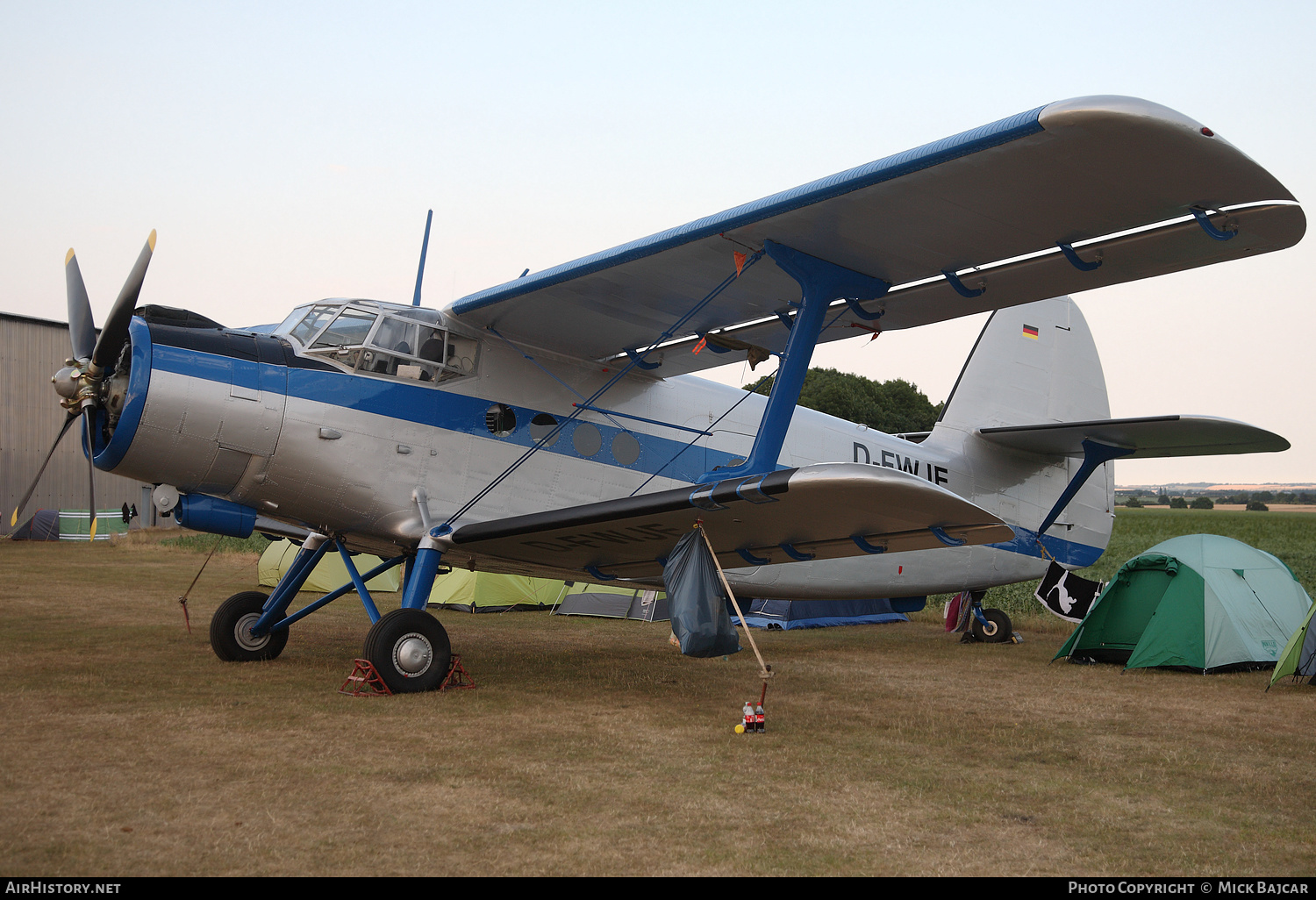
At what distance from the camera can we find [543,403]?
323 inches

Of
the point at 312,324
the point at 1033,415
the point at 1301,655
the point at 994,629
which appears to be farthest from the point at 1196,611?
the point at 312,324

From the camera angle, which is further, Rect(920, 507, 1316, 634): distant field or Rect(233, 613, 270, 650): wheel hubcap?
Rect(920, 507, 1316, 634): distant field

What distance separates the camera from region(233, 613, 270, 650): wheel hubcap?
335 inches

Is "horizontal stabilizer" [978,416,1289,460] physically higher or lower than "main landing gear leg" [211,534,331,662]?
higher

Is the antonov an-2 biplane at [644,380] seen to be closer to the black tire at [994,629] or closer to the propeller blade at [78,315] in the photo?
the propeller blade at [78,315]

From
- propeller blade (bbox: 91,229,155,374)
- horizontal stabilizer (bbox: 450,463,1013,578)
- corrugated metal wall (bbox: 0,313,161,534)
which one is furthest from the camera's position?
corrugated metal wall (bbox: 0,313,161,534)

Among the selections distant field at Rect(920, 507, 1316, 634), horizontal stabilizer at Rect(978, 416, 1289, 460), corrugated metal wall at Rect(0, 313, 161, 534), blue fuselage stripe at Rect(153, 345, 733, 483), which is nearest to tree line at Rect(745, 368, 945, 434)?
distant field at Rect(920, 507, 1316, 634)

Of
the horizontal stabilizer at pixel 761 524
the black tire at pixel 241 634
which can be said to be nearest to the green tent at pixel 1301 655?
the horizontal stabilizer at pixel 761 524

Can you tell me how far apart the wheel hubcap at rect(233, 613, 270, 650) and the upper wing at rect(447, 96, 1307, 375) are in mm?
3543

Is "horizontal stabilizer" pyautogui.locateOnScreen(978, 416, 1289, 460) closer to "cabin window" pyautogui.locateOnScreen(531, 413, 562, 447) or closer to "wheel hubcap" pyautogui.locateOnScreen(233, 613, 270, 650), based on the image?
"cabin window" pyautogui.locateOnScreen(531, 413, 562, 447)

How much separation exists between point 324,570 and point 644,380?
31.6ft

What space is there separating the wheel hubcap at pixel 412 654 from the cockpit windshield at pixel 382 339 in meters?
2.12

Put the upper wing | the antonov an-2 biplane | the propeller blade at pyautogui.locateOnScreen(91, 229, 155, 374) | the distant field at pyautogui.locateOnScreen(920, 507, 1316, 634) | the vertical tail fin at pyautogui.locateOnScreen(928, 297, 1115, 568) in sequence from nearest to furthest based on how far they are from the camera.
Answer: the upper wing, the antonov an-2 biplane, the propeller blade at pyautogui.locateOnScreen(91, 229, 155, 374), the vertical tail fin at pyautogui.locateOnScreen(928, 297, 1115, 568), the distant field at pyautogui.locateOnScreen(920, 507, 1316, 634)

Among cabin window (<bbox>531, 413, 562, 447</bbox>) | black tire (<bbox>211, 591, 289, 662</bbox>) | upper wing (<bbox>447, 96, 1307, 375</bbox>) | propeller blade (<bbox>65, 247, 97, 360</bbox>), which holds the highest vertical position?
upper wing (<bbox>447, 96, 1307, 375</bbox>)
